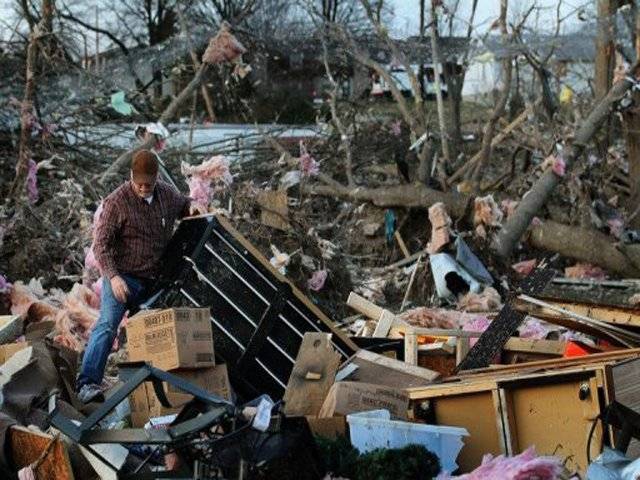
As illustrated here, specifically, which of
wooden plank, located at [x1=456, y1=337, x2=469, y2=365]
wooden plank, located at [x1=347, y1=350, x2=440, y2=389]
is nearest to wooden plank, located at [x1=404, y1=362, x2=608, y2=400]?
wooden plank, located at [x1=347, y1=350, x2=440, y2=389]

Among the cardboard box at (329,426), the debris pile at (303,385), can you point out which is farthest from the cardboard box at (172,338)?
the cardboard box at (329,426)

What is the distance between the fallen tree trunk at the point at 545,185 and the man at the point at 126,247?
488cm

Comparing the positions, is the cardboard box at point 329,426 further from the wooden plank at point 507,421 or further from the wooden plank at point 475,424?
the wooden plank at point 507,421

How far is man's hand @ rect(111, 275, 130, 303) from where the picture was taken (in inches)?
261

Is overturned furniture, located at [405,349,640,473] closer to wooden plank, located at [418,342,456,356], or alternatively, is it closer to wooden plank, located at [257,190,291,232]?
wooden plank, located at [418,342,456,356]

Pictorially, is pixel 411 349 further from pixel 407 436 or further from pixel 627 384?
pixel 627 384

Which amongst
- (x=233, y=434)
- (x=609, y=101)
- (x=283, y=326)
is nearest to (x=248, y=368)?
(x=283, y=326)

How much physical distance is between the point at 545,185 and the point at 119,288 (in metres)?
5.97

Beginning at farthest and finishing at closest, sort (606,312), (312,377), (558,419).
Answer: (606,312) < (312,377) < (558,419)

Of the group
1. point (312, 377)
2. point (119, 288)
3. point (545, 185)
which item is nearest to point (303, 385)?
point (312, 377)

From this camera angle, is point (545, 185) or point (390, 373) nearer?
point (390, 373)

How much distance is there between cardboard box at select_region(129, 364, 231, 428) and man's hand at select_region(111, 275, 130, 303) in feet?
2.88

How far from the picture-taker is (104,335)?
22.0ft

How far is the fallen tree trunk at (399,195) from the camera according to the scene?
11.5 metres
